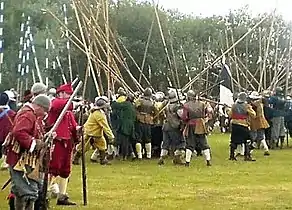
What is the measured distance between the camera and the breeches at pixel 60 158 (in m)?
11.8

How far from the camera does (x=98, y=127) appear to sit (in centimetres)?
1922

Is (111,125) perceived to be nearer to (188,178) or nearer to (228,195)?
(188,178)

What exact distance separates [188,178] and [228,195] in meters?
2.61

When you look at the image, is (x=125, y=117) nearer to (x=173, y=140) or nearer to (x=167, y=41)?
(x=173, y=140)

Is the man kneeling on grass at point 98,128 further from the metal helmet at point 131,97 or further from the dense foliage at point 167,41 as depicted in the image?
the dense foliage at point 167,41

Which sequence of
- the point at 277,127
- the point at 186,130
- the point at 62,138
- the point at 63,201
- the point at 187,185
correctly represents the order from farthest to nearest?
1. the point at 277,127
2. the point at 186,130
3. the point at 187,185
4. the point at 63,201
5. the point at 62,138

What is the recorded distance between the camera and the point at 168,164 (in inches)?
772

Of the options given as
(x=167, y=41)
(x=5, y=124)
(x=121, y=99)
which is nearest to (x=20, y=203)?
(x=5, y=124)

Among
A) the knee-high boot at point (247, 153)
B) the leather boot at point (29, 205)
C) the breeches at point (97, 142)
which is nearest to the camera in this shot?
the leather boot at point (29, 205)

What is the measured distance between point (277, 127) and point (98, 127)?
713 centimetres

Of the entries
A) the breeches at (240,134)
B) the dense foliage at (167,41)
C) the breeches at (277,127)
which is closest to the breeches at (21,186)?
the breeches at (240,134)

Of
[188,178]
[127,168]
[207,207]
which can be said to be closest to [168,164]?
[127,168]

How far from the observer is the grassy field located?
41.9 ft

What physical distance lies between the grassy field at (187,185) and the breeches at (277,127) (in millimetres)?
3352
